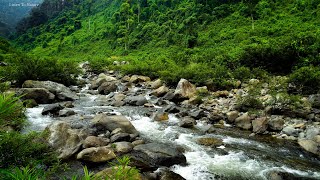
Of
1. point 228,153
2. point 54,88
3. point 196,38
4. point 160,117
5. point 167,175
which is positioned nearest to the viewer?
point 167,175

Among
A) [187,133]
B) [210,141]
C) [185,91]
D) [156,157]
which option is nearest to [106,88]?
[185,91]

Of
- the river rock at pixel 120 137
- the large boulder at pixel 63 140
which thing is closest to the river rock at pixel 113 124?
the river rock at pixel 120 137

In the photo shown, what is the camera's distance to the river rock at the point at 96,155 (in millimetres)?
8344

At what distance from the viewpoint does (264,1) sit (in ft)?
127

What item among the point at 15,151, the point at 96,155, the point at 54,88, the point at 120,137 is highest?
the point at 15,151

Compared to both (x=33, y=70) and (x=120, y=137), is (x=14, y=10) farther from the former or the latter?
(x=120, y=137)

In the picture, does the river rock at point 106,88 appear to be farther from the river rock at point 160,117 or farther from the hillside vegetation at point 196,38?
the river rock at point 160,117

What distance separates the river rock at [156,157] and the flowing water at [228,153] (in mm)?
315

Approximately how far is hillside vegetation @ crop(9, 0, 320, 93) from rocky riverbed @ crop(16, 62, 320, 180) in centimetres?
397

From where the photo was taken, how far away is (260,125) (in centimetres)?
1257

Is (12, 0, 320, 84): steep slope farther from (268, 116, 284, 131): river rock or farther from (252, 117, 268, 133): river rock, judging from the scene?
(268, 116, 284, 131): river rock

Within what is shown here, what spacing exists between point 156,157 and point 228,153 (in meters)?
3.07

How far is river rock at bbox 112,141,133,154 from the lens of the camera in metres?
9.19

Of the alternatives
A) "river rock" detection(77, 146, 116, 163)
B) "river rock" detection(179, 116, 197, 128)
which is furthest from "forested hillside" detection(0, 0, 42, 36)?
"river rock" detection(77, 146, 116, 163)
